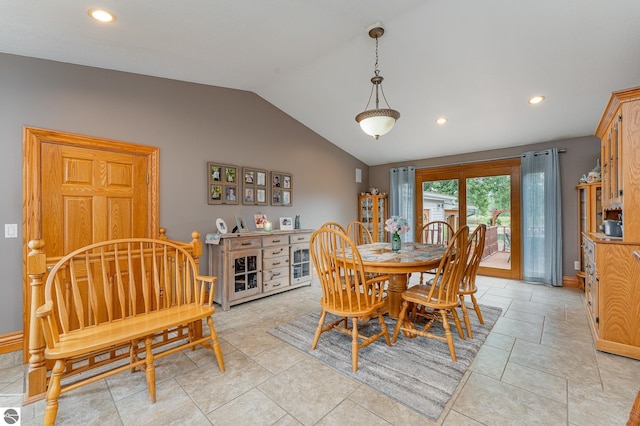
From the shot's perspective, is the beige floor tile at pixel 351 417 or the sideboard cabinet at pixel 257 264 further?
the sideboard cabinet at pixel 257 264

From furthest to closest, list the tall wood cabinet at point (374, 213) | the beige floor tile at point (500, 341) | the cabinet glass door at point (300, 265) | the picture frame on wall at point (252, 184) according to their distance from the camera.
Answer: the tall wood cabinet at point (374, 213), the cabinet glass door at point (300, 265), the picture frame on wall at point (252, 184), the beige floor tile at point (500, 341)

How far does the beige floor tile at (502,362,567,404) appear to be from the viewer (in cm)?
173

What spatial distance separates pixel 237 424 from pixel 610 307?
2.92 meters

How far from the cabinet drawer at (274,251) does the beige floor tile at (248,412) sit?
2.04 m

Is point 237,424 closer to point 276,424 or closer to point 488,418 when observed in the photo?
point 276,424

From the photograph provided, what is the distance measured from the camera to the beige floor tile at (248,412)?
5.06 feet

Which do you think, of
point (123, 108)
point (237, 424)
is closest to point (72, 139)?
point (123, 108)

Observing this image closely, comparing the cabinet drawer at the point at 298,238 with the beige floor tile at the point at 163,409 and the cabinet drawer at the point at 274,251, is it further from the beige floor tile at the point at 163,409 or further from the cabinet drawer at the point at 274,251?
the beige floor tile at the point at 163,409

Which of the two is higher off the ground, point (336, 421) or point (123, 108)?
point (123, 108)

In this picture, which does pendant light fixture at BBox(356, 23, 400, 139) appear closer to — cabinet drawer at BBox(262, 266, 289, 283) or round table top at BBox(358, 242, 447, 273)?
round table top at BBox(358, 242, 447, 273)

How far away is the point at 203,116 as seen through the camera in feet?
11.4

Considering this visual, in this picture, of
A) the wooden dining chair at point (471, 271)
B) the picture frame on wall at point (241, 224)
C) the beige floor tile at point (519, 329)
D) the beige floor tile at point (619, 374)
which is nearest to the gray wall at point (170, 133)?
the picture frame on wall at point (241, 224)

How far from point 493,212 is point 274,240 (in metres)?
3.75

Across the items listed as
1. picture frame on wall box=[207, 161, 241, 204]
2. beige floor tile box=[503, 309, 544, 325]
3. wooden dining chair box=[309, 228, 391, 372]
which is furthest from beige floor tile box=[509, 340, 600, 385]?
picture frame on wall box=[207, 161, 241, 204]
